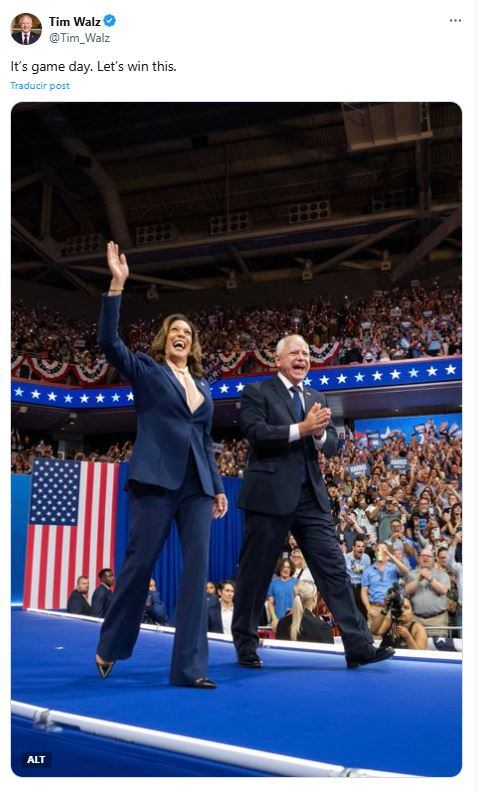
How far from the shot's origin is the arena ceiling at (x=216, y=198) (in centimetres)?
1306

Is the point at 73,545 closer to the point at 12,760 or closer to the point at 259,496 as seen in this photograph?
the point at 259,496

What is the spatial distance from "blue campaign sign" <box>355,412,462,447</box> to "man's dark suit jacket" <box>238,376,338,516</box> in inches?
336

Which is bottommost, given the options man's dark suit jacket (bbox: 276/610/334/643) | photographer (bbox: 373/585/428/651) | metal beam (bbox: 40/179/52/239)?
photographer (bbox: 373/585/428/651)

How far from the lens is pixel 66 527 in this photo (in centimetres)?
745

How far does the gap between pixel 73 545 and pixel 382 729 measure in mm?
6398

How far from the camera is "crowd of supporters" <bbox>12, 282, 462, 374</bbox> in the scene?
1159 centimetres

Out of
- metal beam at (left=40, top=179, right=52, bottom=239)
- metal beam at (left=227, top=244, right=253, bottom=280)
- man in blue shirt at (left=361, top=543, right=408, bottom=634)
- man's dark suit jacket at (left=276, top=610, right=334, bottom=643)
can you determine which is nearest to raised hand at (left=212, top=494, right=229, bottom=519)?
man's dark suit jacket at (left=276, top=610, right=334, bottom=643)

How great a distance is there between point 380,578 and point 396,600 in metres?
0.47

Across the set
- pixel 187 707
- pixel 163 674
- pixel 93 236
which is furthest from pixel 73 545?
pixel 93 236

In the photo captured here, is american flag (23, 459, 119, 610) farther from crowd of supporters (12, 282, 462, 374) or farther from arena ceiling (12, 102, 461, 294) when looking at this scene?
arena ceiling (12, 102, 461, 294)

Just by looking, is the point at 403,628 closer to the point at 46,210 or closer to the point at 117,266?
the point at 117,266

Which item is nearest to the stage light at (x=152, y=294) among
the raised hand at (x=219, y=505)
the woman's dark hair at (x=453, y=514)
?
the woman's dark hair at (x=453, y=514)
